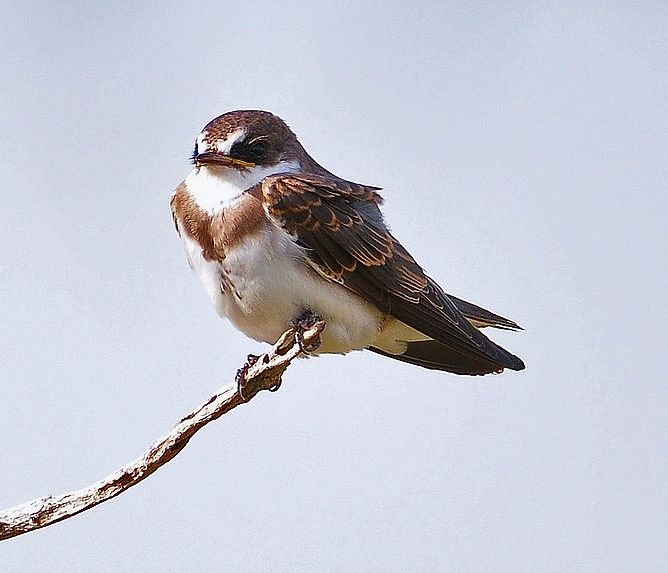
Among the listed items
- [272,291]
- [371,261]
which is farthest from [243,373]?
[371,261]


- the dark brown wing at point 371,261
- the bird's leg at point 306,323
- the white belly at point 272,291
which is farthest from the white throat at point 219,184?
the bird's leg at point 306,323

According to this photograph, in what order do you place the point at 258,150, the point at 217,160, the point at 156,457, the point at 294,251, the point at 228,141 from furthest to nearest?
the point at 258,150 < the point at 228,141 < the point at 217,160 < the point at 294,251 < the point at 156,457

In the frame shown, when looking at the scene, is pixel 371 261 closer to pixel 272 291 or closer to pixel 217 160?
pixel 272 291

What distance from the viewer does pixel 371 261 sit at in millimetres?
5902

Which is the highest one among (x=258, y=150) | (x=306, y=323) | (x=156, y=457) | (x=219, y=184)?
(x=258, y=150)

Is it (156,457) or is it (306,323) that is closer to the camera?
(156,457)

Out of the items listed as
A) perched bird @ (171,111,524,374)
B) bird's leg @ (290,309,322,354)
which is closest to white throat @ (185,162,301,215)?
perched bird @ (171,111,524,374)

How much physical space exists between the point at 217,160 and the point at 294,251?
60 centimetres

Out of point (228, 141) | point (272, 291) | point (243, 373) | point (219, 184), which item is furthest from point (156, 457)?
point (228, 141)

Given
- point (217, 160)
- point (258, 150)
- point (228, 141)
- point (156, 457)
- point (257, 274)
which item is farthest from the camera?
point (258, 150)

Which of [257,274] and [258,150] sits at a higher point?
[258,150]

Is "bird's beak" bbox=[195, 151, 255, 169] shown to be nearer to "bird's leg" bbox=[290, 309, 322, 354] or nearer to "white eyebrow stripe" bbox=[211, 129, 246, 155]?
"white eyebrow stripe" bbox=[211, 129, 246, 155]

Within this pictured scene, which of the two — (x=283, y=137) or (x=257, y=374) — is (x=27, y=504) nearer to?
(x=257, y=374)

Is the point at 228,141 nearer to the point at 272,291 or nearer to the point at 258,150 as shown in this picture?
the point at 258,150
